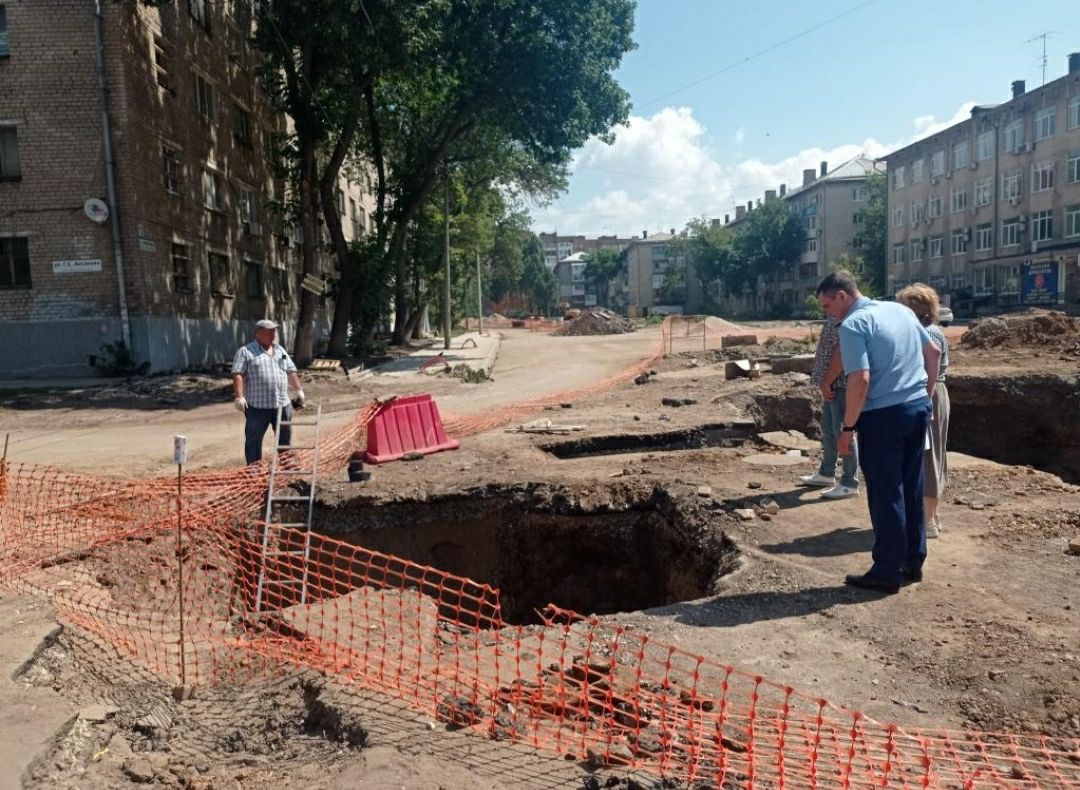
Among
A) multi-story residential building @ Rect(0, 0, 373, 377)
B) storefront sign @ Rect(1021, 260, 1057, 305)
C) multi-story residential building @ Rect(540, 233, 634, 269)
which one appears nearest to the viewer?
multi-story residential building @ Rect(0, 0, 373, 377)

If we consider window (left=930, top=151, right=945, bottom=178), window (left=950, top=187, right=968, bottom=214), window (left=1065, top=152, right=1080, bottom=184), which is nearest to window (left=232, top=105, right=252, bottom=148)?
window (left=1065, top=152, right=1080, bottom=184)

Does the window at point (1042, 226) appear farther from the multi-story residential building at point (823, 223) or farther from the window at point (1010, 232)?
the multi-story residential building at point (823, 223)

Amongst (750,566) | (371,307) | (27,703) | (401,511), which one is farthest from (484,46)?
(27,703)

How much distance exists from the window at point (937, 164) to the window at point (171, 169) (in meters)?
45.4

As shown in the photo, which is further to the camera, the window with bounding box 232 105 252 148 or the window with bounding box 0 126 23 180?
the window with bounding box 232 105 252 148

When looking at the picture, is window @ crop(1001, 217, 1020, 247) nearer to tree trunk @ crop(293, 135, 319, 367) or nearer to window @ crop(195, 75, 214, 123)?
tree trunk @ crop(293, 135, 319, 367)

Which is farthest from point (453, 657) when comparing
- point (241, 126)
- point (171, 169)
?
point (241, 126)

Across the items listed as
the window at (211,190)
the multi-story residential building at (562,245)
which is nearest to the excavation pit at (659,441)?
the window at (211,190)

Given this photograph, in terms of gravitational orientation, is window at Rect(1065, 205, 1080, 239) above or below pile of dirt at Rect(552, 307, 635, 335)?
above

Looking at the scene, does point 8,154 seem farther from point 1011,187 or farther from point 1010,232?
point 1010,232

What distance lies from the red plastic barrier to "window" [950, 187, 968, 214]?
153 ft

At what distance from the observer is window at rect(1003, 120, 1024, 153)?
40.8 m

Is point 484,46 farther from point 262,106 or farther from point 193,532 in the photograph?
point 193,532

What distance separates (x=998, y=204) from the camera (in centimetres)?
4278
